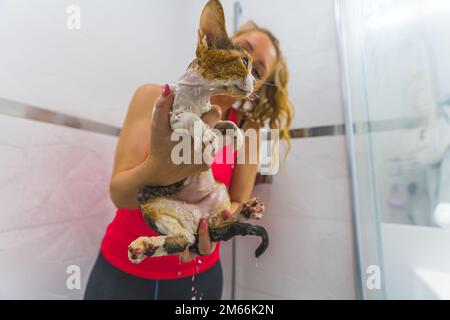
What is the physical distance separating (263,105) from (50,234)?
62 centimetres

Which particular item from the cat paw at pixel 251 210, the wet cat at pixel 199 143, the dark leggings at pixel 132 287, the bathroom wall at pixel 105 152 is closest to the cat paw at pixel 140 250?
the wet cat at pixel 199 143

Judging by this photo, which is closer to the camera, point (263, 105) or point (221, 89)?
point (221, 89)

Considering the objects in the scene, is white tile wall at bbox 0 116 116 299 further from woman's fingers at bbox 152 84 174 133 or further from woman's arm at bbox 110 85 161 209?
woman's fingers at bbox 152 84 174 133

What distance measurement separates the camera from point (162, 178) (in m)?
0.26

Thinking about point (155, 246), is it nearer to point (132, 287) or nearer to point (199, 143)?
point (199, 143)

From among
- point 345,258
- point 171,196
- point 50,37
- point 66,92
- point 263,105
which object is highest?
Result: point 50,37

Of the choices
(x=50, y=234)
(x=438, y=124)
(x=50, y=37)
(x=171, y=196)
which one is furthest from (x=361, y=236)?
(x=50, y=37)

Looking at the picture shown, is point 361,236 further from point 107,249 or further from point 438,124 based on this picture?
point 107,249

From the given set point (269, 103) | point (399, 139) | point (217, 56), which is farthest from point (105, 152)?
point (399, 139)

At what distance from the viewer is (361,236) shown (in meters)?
0.68

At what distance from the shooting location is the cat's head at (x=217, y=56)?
0.64 ft

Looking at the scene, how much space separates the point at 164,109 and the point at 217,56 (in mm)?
71

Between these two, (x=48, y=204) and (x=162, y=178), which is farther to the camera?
(x=48, y=204)

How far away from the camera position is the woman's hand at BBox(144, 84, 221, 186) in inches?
8.9
